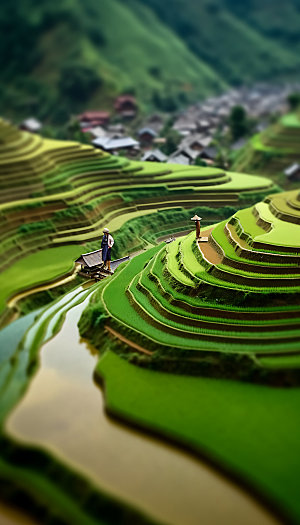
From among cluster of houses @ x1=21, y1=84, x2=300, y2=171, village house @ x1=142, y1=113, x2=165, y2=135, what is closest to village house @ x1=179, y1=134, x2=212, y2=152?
cluster of houses @ x1=21, y1=84, x2=300, y2=171

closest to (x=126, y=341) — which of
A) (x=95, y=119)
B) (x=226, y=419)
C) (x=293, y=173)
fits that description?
(x=226, y=419)

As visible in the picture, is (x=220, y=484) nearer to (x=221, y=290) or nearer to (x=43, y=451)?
(x=43, y=451)

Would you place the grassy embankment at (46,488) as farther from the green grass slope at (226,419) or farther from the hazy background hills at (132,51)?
the hazy background hills at (132,51)

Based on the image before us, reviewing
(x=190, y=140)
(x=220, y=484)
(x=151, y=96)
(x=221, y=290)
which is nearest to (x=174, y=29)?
(x=151, y=96)

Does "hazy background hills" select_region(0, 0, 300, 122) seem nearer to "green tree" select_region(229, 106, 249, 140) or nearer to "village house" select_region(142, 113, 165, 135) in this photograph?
"village house" select_region(142, 113, 165, 135)

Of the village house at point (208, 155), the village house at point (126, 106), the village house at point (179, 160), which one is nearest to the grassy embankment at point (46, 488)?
the village house at point (179, 160)

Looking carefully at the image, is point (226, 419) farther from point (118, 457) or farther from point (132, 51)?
point (132, 51)
